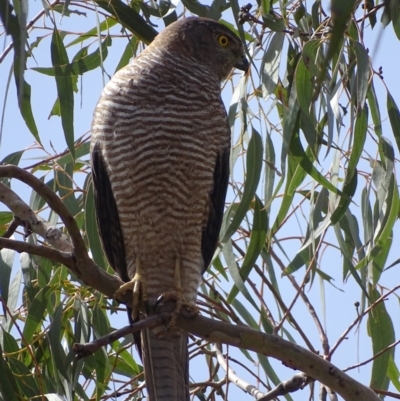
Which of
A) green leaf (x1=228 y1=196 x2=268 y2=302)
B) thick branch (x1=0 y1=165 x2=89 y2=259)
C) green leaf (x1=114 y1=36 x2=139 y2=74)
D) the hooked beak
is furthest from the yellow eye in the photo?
thick branch (x1=0 y1=165 x2=89 y2=259)

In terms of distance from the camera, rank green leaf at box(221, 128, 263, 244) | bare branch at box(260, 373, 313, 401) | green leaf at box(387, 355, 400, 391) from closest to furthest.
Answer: bare branch at box(260, 373, 313, 401), green leaf at box(221, 128, 263, 244), green leaf at box(387, 355, 400, 391)

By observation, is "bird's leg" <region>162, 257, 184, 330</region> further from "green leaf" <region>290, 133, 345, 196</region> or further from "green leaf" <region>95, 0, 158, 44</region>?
"green leaf" <region>95, 0, 158, 44</region>

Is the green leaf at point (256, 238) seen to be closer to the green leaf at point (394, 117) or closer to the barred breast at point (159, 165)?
the barred breast at point (159, 165)

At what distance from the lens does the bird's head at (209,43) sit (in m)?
3.74

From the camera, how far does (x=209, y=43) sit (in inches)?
150

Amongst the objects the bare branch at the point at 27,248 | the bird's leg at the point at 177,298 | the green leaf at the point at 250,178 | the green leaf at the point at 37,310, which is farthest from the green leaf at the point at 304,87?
the green leaf at the point at 37,310

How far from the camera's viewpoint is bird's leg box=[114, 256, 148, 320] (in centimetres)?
285

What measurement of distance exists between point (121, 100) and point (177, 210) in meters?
0.52

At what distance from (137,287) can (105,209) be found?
1.35 feet

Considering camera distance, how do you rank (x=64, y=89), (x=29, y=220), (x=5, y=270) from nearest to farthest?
1. (x=29, y=220)
2. (x=64, y=89)
3. (x=5, y=270)

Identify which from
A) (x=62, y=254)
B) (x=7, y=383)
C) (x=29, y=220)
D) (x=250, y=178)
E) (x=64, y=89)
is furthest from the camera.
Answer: (x=64, y=89)

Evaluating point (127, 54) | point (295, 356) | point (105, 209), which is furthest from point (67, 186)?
point (295, 356)

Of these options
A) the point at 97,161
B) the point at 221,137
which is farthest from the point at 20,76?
the point at 221,137

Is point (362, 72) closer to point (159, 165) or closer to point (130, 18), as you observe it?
point (159, 165)
